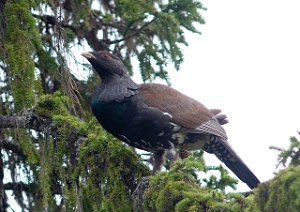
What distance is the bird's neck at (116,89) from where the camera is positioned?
8.00 m

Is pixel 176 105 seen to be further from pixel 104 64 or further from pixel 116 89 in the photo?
pixel 104 64

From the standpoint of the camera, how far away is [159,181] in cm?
606

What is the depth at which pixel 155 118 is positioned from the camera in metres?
8.04

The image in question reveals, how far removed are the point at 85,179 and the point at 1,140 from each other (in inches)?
61.0

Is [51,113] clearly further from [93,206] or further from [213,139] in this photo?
[213,139]

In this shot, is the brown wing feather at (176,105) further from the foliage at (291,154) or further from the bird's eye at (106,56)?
the foliage at (291,154)

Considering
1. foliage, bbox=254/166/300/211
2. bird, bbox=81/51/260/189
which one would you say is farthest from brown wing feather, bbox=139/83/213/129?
foliage, bbox=254/166/300/211

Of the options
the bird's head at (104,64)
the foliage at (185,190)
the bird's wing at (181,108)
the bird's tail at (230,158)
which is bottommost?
the foliage at (185,190)

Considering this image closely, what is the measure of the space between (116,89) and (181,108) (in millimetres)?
787

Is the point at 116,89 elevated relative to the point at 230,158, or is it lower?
elevated

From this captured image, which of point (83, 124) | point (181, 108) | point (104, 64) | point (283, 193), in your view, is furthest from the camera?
point (181, 108)

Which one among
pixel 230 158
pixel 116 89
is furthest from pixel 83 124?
pixel 230 158

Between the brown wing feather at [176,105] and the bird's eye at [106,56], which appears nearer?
the brown wing feather at [176,105]

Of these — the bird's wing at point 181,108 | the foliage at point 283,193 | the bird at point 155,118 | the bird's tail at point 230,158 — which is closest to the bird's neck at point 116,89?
the bird at point 155,118
